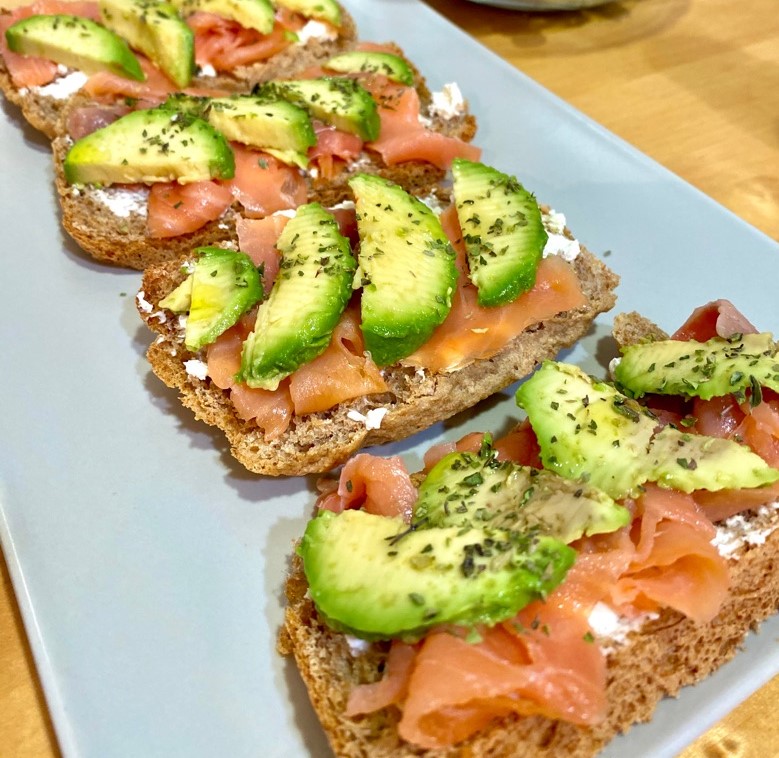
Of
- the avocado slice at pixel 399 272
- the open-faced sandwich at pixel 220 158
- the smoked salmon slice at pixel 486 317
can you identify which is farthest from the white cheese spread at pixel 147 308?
the smoked salmon slice at pixel 486 317

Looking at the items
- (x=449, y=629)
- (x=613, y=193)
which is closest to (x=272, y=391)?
(x=449, y=629)

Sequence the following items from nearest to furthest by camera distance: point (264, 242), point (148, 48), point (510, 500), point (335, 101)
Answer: point (510, 500) → point (264, 242) → point (335, 101) → point (148, 48)

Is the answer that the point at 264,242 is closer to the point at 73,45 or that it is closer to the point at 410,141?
the point at 410,141

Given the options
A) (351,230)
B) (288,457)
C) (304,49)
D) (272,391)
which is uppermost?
(304,49)

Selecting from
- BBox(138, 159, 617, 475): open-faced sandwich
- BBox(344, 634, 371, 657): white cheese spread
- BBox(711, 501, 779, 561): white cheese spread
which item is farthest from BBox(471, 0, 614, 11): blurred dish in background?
BBox(344, 634, 371, 657): white cheese spread

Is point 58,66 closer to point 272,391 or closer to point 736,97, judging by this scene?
point 272,391

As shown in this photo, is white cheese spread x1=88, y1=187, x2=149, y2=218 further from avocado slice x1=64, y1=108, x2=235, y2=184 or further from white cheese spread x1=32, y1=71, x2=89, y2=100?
white cheese spread x1=32, y1=71, x2=89, y2=100

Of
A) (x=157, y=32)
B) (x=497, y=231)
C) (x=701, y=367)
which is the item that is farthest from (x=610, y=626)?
(x=157, y=32)
